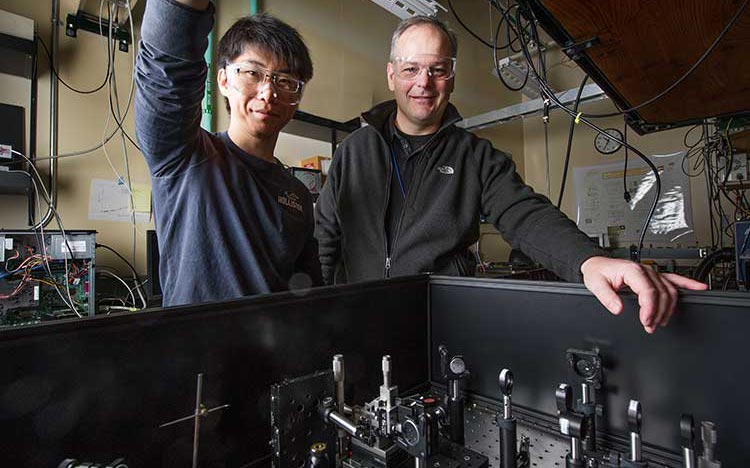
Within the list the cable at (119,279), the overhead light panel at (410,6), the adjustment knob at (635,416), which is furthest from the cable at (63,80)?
the adjustment knob at (635,416)

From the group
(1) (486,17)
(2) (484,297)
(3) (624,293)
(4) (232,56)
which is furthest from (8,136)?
(1) (486,17)

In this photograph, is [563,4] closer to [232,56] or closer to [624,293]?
[624,293]

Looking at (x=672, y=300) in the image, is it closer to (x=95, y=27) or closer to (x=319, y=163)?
(x=319, y=163)

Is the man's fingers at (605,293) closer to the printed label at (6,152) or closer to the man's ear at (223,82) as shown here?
the man's ear at (223,82)

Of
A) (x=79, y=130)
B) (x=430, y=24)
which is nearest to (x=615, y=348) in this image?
(x=430, y=24)

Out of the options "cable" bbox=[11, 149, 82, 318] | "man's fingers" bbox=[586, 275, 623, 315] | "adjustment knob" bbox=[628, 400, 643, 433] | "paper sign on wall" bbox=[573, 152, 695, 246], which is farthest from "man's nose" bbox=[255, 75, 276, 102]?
"paper sign on wall" bbox=[573, 152, 695, 246]

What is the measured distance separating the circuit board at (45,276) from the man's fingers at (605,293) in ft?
6.04

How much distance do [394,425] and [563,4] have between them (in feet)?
2.45

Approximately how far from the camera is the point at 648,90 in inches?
42.4

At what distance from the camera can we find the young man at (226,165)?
21.9 inches

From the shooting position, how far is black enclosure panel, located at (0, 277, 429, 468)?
334 millimetres

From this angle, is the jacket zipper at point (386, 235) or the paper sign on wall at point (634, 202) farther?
the paper sign on wall at point (634, 202)

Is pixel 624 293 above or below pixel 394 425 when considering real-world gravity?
above

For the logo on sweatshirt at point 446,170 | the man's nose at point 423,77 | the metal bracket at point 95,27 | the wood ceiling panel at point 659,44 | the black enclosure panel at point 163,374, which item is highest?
the metal bracket at point 95,27
